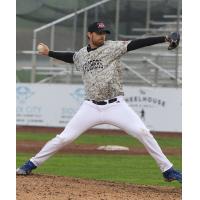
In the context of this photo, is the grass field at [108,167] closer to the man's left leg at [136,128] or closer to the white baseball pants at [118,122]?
the man's left leg at [136,128]

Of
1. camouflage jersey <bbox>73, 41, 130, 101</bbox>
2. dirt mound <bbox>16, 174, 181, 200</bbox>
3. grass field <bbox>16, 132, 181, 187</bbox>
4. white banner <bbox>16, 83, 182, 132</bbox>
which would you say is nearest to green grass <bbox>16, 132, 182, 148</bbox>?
white banner <bbox>16, 83, 182, 132</bbox>

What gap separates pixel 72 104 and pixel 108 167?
10084mm

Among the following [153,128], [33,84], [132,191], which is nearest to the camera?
[132,191]

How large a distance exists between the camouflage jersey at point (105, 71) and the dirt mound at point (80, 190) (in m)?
0.98

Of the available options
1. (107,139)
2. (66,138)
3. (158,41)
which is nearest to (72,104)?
(107,139)

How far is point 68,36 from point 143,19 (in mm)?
3117

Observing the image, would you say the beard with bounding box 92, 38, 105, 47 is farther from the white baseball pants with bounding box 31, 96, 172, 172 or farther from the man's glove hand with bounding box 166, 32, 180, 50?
the man's glove hand with bounding box 166, 32, 180, 50

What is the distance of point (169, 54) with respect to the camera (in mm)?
24766

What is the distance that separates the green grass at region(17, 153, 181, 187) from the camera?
31.8 ft

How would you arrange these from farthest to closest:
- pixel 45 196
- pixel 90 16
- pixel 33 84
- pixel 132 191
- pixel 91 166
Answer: pixel 90 16
pixel 33 84
pixel 91 166
pixel 132 191
pixel 45 196

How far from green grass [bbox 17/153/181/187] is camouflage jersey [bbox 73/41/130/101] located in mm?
2173

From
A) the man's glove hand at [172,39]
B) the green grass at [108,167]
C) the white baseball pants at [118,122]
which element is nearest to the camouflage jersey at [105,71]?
the white baseball pants at [118,122]
